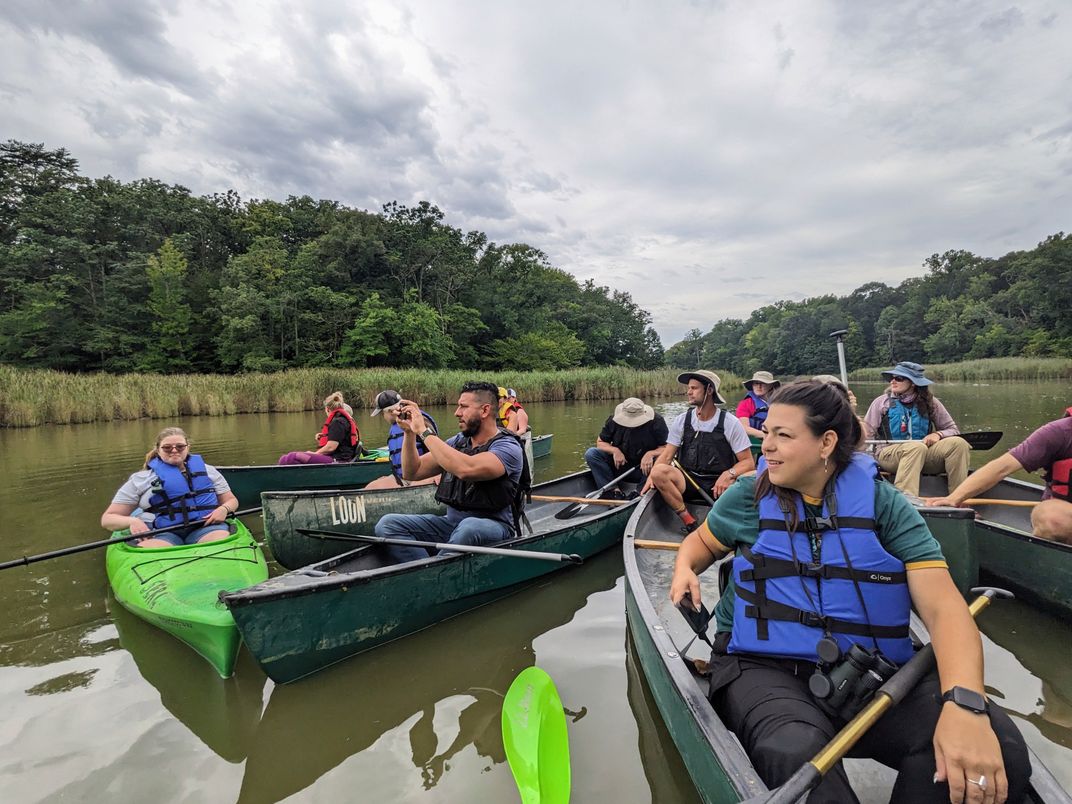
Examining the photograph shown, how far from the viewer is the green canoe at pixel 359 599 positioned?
9.80 ft

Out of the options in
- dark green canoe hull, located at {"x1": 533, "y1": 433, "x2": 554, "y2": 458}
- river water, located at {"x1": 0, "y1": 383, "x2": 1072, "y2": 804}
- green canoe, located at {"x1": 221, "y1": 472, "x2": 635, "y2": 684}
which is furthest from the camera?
dark green canoe hull, located at {"x1": 533, "y1": 433, "x2": 554, "y2": 458}

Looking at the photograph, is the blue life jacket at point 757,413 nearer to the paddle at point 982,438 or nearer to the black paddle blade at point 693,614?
the paddle at point 982,438

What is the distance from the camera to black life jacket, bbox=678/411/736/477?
556 centimetres

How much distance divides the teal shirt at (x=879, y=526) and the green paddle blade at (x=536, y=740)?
963 millimetres

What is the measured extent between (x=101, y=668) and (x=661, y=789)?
3411 millimetres

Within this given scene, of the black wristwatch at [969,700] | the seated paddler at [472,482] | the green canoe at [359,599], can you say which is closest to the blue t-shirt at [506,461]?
the seated paddler at [472,482]

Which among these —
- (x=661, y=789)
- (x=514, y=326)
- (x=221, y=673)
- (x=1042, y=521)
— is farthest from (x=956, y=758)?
(x=514, y=326)

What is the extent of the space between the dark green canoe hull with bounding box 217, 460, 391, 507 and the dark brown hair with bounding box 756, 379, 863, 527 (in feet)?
22.1

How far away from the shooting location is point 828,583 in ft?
5.84

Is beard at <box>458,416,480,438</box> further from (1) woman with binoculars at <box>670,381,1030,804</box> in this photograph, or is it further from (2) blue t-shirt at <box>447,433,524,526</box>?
(1) woman with binoculars at <box>670,381,1030,804</box>

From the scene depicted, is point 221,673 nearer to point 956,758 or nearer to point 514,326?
point 956,758

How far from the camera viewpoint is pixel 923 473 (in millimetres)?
6020

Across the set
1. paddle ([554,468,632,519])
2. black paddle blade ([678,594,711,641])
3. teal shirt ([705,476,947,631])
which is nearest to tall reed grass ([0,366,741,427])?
paddle ([554,468,632,519])

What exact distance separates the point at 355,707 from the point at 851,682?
8.34ft
